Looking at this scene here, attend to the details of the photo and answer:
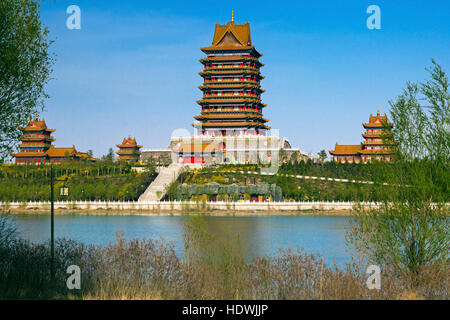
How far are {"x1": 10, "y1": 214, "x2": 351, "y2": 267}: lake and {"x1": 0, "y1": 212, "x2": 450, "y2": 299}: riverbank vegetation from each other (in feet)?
36.8

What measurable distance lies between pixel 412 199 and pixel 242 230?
28.9 m

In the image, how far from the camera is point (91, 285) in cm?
1684

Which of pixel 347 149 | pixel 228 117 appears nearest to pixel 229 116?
pixel 228 117

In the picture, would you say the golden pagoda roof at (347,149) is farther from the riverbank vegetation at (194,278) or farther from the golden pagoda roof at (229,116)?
the riverbank vegetation at (194,278)

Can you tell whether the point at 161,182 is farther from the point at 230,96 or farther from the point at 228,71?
the point at 228,71

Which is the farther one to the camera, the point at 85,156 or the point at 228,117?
the point at 85,156

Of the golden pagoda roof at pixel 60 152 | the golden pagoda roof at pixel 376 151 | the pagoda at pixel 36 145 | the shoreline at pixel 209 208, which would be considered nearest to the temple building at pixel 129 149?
the golden pagoda roof at pixel 60 152

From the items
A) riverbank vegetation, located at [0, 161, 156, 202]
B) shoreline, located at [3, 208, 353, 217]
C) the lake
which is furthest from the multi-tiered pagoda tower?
the lake

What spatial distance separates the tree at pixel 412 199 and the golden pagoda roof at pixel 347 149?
76.8 m

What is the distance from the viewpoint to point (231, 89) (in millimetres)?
92625

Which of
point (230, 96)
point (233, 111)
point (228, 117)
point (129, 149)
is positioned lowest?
point (129, 149)

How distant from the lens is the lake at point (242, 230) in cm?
3644

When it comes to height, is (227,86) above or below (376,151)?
above

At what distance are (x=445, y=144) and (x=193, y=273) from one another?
963 centimetres
